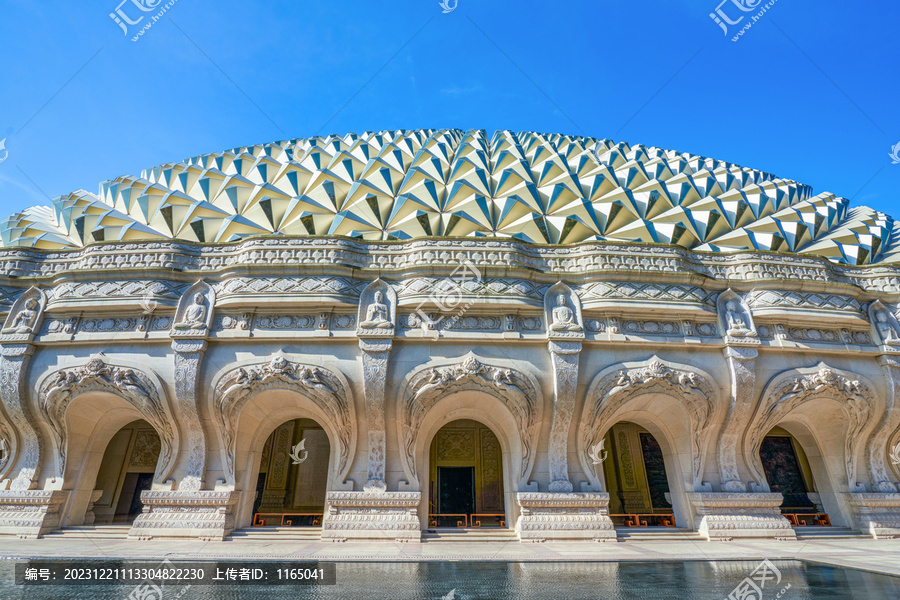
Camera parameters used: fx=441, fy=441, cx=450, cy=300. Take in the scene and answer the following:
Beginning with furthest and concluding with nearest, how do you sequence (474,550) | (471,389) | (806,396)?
1. (806,396)
2. (471,389)
3. (474,550)

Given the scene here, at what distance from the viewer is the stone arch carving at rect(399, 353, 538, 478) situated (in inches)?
422

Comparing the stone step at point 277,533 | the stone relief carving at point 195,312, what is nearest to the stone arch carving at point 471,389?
the stone step at point 277,533

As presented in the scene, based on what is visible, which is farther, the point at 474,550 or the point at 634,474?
the point at 634,474

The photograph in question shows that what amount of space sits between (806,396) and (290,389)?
13.5 meters

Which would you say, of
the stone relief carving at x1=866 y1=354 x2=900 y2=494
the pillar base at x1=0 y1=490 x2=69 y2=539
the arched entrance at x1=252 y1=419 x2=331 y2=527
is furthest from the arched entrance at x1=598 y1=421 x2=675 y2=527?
the pillar base at x1=0 y1=490 x2=69 y2=539

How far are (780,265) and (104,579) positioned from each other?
16127 millimetres

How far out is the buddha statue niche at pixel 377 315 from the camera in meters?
11.0

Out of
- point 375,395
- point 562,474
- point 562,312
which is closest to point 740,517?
point 562,474

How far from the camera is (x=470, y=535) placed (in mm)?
10453

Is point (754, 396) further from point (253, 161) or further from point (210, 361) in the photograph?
point (253, 161)

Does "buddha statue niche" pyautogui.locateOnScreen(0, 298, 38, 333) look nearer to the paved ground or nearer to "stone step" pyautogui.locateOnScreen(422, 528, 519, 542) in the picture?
the paved ground

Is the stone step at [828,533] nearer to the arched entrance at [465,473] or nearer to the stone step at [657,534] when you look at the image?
the stone step at [657,534]
